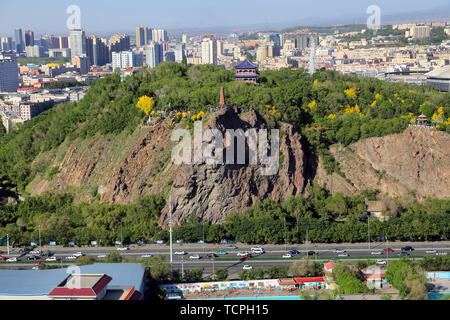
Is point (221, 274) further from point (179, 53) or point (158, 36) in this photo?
point (158, 36)

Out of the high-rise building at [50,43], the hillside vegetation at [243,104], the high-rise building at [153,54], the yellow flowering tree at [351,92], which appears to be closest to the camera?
the hillside vegetation at [243,104]

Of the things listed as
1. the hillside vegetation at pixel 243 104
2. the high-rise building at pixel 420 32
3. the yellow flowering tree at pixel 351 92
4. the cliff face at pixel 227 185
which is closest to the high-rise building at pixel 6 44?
the hillside vegetation at pixel 243 104

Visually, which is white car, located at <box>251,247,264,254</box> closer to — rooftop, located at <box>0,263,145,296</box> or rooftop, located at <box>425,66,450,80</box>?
rooftop, located at <box>0,263,145,296</box>

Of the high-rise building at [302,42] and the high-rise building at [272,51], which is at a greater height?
the high-rise building at [302,42]

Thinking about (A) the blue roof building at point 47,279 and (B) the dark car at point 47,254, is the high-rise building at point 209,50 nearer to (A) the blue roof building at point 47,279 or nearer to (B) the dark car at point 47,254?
(B) the dark car at point 47,254

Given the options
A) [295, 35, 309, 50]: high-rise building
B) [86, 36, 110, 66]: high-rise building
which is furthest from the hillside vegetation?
[295, 35, 309, 50]: high-rise building

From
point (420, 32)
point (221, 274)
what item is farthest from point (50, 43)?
point (221, 274)
